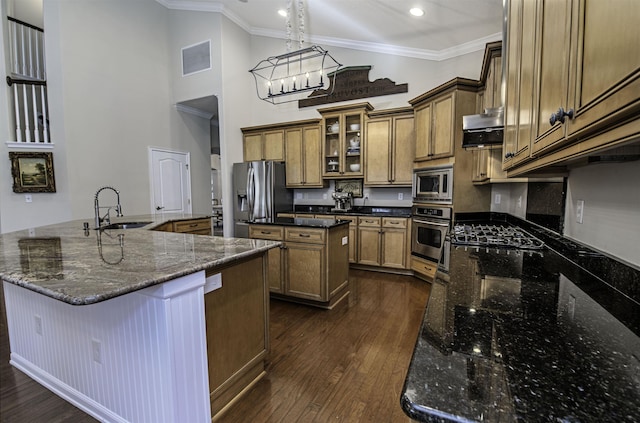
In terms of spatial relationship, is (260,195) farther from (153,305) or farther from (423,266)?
(153,305)

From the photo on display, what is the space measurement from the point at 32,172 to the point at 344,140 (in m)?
4.80

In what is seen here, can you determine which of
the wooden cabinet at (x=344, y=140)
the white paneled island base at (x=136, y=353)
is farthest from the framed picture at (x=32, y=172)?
the wooden cabinet at (x=344, y=140)

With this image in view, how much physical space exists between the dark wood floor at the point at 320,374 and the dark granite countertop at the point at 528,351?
1097 mm

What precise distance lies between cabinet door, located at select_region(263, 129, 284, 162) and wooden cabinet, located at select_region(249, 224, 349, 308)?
2354 millimetres

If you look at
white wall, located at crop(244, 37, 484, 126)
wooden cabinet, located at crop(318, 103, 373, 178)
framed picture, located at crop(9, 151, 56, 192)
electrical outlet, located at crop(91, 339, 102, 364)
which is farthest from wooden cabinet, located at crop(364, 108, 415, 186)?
framed picture, located at crop(9, 151, 56, 192)

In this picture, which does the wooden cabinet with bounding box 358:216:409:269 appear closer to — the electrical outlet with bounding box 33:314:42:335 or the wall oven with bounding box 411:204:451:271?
the wall oven with bounding box 411:204:451:271

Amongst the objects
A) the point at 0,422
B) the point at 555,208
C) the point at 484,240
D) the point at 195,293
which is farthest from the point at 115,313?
the point at 555,208

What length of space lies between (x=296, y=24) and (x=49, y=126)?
168 inches

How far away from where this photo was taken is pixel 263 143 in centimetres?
538

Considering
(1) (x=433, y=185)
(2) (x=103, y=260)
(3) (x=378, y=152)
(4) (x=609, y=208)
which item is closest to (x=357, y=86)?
(3) (x=378, y=152)

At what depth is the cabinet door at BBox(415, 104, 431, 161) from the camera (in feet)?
12.4

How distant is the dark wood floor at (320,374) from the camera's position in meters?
1.62

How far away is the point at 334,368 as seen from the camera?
2.00 m

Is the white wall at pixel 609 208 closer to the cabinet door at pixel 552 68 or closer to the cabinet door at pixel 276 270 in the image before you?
the cabinet door at pixel 552 68
